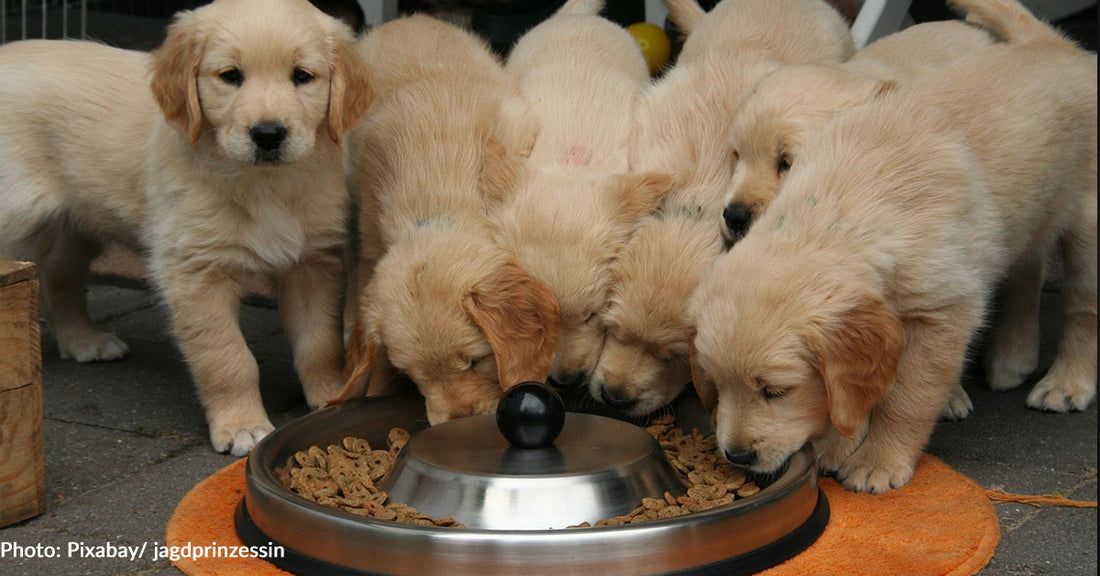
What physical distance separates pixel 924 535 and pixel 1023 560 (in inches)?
9.2

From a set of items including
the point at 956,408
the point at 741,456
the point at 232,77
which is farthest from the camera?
the point at 956,408

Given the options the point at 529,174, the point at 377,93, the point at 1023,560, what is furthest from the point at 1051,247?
the point at 377,93

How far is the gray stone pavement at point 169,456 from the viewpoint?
2.97 meters

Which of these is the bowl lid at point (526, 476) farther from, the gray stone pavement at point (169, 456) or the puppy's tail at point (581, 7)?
the puppy's tail at point (581, 7)

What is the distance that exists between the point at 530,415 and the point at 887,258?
1022mm

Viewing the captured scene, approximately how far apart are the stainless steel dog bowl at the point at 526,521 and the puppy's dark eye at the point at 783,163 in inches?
38.1

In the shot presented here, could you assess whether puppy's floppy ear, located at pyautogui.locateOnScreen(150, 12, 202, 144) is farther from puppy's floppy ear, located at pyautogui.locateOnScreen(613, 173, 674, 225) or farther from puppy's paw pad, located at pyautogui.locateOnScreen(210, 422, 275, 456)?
puppy's floppy ear, located at pyautogui.locateOnScreen(613, 173, 674, 225)

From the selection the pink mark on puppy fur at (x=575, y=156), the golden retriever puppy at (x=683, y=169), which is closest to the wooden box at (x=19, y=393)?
the golden retriever puppy at (x=683, y=169)

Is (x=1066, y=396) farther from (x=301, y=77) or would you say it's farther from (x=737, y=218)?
(x=301, y=77)

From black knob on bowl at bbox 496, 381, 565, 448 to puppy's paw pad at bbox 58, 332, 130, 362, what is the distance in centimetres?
246

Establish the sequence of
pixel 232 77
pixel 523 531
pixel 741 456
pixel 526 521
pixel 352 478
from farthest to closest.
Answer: pixel 232 77, pixel 352 478, pixel 741 456, pixel 526 521, pixel 523 531

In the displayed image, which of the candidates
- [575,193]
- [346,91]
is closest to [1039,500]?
[575,193]

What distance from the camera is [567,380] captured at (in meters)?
3.66

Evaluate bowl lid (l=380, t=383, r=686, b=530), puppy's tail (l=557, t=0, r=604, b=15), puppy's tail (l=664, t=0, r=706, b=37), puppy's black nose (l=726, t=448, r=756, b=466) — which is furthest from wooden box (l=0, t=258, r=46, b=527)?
puppy's tail (l=664, t=0, r=706, b=37)
